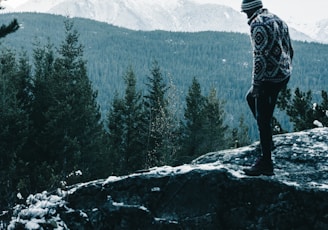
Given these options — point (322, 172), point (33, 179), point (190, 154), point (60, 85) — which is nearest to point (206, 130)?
point (190, 154)

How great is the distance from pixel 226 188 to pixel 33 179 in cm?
2067

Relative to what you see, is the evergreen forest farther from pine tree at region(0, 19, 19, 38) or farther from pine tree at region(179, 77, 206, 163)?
pine tree at region(0, 19, 19, 38)

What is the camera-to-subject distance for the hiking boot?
7.33 metres

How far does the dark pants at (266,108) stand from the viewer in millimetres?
7117

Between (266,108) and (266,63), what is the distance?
0.71 metres

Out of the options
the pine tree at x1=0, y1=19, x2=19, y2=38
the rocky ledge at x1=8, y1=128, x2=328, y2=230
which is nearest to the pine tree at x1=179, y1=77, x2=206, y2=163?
the pine tree at x1=0, y1=19, x2=19, y2=38

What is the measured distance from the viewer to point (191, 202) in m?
7.26

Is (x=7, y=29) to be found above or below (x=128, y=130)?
above

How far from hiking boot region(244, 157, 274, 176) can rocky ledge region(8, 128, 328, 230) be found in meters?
0.10

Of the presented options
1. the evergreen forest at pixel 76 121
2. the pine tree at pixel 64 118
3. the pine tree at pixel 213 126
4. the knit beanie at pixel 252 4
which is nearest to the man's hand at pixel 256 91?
the knit beanie at pixel 252 4

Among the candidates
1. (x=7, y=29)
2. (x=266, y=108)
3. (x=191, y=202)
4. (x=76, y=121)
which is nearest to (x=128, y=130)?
(x=76, y=121)

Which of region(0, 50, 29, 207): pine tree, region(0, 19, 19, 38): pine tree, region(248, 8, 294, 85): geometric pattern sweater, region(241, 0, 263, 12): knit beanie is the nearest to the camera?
region(248, 8, 294, 85): geometric pattern sweater

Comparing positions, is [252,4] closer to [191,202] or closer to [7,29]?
[191,202]

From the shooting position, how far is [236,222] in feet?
23.0
